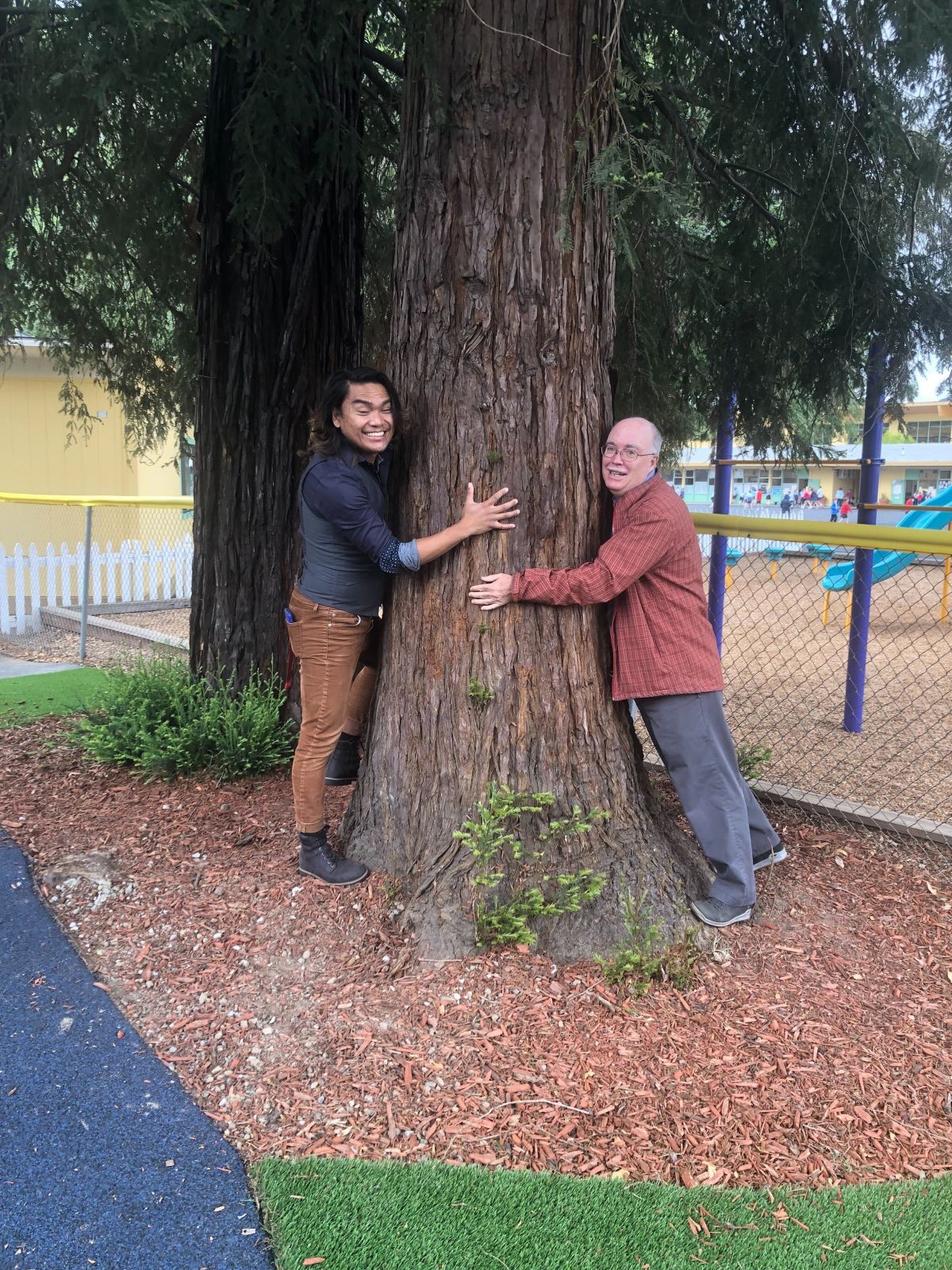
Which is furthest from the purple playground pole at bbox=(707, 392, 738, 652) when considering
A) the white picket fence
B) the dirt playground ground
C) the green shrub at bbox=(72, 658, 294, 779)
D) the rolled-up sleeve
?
the white picket fence

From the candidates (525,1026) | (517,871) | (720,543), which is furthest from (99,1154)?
(720,543)

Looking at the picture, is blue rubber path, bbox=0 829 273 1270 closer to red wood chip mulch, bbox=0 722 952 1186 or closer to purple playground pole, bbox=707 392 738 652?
red wood chip mulch, bbox=0 722 952 1186

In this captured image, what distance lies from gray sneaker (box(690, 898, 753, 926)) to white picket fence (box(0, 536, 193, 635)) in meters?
8.69

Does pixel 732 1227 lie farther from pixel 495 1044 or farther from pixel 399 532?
pixel 399 532

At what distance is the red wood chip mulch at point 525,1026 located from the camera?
8.21 feet

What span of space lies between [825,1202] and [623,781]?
141 cm

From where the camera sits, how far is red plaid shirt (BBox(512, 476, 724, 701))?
10.4 ft

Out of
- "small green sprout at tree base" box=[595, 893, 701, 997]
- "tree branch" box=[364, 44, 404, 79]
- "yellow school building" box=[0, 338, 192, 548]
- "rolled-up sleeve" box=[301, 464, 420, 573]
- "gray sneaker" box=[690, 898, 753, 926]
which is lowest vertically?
"small green sprout at tree base" box=[595, 893, 701, 997]

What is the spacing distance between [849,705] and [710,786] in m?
4.04

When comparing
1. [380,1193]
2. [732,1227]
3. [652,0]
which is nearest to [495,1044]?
[380,1193]

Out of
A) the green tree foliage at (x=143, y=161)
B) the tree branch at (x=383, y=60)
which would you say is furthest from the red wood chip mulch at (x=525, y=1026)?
the tree branch at (x=383, y=60)

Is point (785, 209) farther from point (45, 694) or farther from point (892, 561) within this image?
point (892, 561)

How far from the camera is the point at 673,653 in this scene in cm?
331

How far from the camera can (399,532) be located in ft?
11.3
